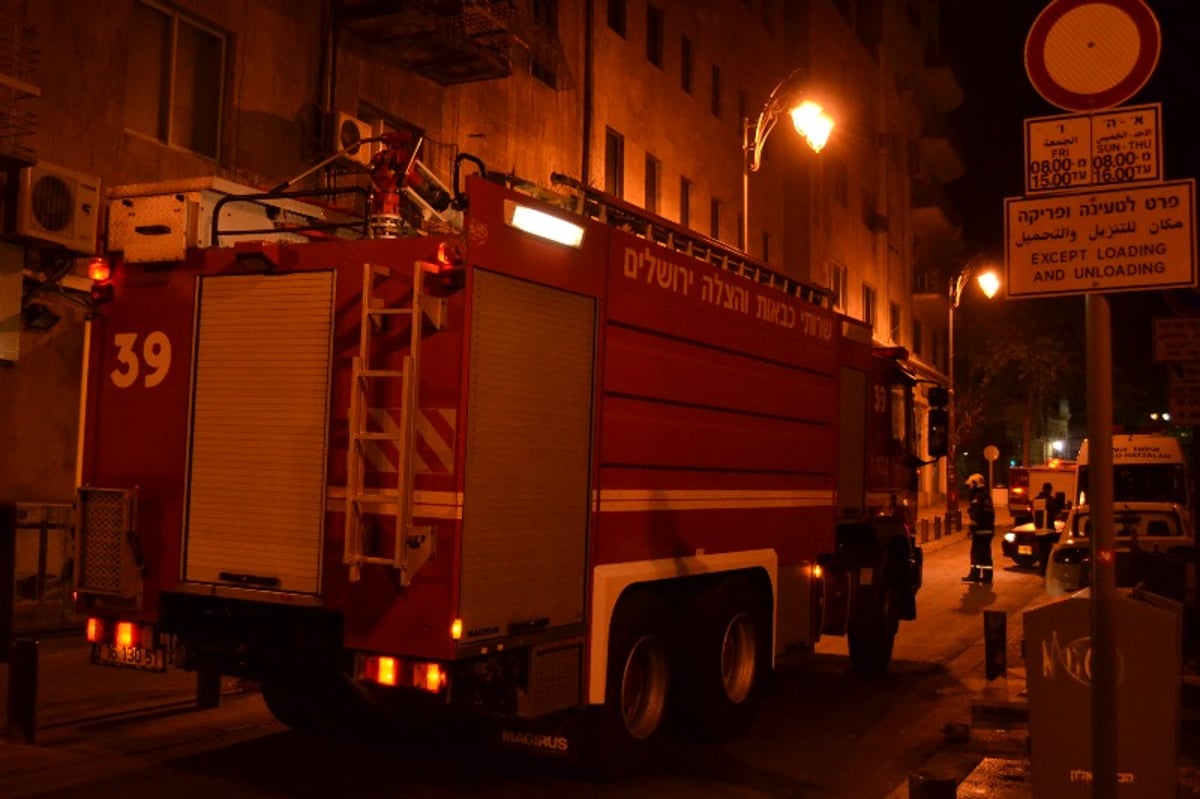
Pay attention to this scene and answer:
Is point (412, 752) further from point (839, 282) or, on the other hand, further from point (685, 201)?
point (839, 282)

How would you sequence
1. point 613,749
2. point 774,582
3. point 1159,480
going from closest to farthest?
point 613,749, point 774,582, point 1159,480

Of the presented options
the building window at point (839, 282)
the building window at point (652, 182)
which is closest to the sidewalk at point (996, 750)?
the building window at point (652, 182)

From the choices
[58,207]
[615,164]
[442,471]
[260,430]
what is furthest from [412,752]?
[615,164]

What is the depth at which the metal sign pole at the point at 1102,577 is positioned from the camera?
177 inches

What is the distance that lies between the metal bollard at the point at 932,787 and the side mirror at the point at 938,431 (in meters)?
7.31

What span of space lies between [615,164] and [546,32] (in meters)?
3.79

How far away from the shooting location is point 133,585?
677cm

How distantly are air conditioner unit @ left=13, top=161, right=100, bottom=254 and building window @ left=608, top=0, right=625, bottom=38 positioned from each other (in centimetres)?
1296

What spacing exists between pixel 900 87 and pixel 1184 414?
127 ft

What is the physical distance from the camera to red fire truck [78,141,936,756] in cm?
594

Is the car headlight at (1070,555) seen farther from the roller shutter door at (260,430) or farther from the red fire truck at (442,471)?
the roller shutter door at (260,430)

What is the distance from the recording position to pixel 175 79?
13.5m

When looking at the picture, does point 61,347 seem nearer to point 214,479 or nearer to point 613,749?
point 214,479

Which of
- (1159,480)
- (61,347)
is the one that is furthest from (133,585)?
(1159,480)
